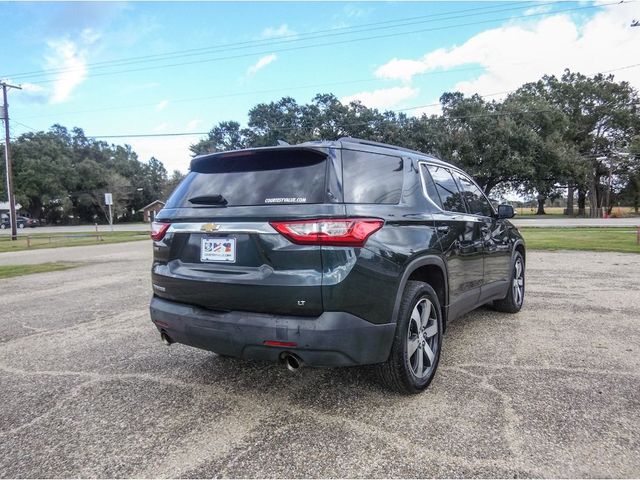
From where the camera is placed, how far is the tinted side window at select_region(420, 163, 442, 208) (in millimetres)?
3578

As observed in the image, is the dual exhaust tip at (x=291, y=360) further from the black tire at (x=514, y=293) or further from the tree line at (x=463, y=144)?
the tree line at (x=463, y=144)

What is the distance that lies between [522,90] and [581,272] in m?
44.7

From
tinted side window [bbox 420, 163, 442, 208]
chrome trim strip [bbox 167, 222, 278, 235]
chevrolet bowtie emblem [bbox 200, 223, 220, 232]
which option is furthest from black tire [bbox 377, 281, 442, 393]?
chevrolet bowtie emblem [bbox 200, 223, 220, 232]

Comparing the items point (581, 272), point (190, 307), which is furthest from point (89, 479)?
point (581, 272)

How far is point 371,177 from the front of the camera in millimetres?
2975

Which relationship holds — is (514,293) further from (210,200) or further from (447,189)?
(210,200)

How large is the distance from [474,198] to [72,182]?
67.5m

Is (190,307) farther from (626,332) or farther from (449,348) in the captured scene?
(626,332)

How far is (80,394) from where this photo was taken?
3.26m

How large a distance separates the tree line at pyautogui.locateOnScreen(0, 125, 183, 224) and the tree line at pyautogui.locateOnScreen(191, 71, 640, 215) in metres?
18.2

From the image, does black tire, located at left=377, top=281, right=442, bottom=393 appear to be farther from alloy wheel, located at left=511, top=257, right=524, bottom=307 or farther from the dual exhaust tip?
alloy wheel, located at left=511, top=257, right=524, bottom=307

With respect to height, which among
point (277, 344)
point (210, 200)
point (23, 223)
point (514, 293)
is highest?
point (210, 200)

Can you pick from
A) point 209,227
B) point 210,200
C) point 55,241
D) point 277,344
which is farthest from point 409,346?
point 55,241

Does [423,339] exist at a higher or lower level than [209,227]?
lower
